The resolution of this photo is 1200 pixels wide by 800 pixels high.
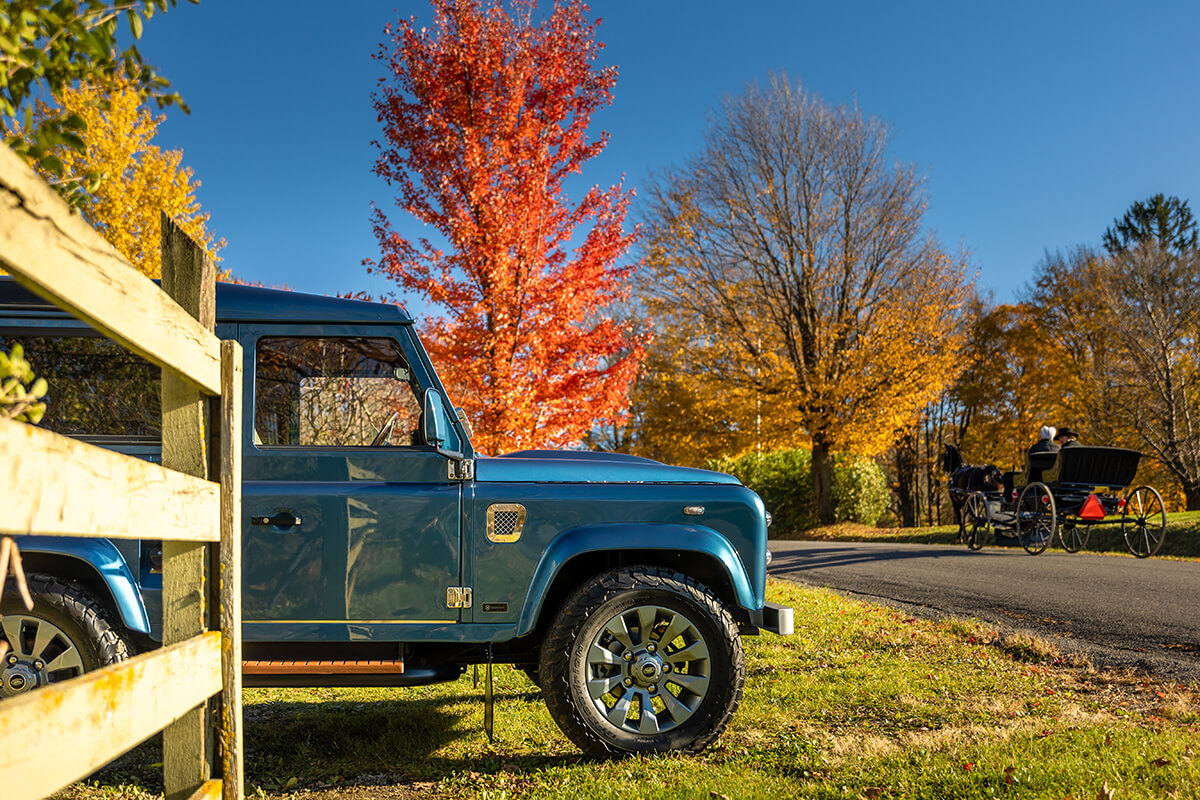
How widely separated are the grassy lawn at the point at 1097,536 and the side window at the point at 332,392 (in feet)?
47.2

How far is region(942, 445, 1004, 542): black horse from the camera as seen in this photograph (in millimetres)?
15242

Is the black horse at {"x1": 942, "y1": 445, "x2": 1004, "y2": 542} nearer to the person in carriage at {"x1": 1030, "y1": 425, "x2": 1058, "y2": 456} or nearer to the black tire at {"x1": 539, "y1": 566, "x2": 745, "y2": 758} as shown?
the person in carriage at {"x1": 1030, "y1": 425, "x2": 1058, "y2": 456}

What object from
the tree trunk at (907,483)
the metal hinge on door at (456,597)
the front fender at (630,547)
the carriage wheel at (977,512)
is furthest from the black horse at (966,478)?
the tree trunk at (907,483)

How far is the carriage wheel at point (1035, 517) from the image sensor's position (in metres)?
13.1

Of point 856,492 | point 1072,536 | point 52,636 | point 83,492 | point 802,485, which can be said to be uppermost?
point 83,492

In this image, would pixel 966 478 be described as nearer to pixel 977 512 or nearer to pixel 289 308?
pixel 977 512

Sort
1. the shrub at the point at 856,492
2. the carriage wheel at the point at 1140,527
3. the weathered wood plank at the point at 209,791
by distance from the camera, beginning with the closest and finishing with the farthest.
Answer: the weathered wood plank at the point at 209,791
the carriage wheel at the point at 1140,527
the shrub at the point at 856,492

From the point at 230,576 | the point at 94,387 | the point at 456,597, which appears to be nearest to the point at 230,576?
the point at 230,576

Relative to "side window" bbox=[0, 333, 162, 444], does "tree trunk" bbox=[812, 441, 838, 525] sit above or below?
below

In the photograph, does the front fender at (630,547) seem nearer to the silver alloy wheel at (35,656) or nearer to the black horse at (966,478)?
the silver alloy wheel at (35,656)

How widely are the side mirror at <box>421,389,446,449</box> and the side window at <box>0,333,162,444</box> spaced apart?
1469 millimetres

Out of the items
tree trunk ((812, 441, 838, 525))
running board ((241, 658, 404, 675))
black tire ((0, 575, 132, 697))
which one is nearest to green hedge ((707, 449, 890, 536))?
tree trunk ((812, 441, 838, 525))

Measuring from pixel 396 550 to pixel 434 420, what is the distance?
0.69 m

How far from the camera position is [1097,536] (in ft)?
52.9
